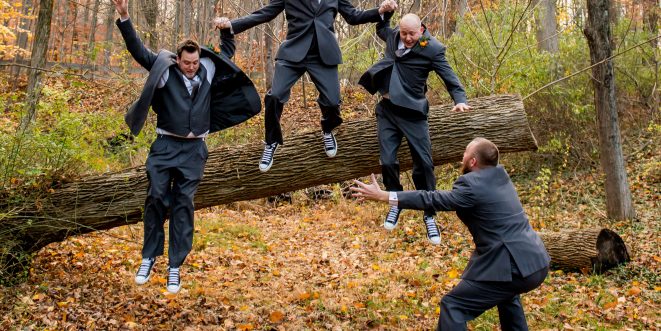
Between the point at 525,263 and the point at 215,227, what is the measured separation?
7.11 m

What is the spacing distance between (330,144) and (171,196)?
2.03 meters

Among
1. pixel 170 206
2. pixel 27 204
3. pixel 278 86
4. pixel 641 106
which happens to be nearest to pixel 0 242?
pixel 27 204

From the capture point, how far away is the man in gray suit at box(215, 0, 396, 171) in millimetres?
6301

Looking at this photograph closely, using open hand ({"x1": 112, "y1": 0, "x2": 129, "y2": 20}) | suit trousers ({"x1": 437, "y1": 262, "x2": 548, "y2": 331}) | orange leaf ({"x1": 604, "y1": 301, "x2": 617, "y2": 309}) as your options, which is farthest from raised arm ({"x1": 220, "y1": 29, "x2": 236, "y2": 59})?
orange leaf ({"x1": 604, "y1": 301, "x2": 617, "y2": 309})

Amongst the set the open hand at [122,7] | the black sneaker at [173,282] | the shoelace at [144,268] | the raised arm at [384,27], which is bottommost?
the black sneaker at [173,282]

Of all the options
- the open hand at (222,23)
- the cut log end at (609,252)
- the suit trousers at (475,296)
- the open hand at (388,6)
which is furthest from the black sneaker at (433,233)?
the cut log end at (609,252)

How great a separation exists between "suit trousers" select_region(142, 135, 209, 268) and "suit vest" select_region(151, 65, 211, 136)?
14cm

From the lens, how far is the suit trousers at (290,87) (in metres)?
6.26

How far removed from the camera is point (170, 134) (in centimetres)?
569

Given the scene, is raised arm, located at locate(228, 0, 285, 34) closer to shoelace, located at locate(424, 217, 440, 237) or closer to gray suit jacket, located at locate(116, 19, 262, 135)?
gray suit jacket, located at locate(116, 19, 262, 135)

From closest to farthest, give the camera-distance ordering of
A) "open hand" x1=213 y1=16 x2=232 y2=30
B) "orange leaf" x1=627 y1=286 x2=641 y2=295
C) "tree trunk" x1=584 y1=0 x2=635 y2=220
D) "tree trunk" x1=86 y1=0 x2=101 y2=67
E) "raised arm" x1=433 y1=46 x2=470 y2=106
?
1. "open hand" x1=213 y1=16 x2=232 y2=30
2. "raised arm" x1=433 y1=46 x2=470 y2=106
3. "tree trunk" x1=86 y1=0 x2=101 y2=67
4. "orange leaf" x1=627 y1=286 x2=641 y2=295
5. "tree trunk" x1=584 y1=0 x2=635 y2=220

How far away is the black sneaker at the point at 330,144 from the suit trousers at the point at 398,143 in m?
0.67

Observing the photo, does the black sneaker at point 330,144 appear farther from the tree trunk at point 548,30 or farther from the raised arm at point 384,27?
the tree trunk at point 548,30

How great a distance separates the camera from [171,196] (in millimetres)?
5711
